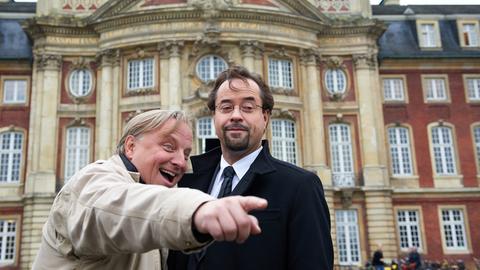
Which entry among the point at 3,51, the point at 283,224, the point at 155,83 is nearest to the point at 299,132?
the point at 155,83

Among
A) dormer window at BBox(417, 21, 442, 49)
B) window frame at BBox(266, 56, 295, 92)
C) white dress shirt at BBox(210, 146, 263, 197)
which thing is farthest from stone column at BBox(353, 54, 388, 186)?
white dress shirt at BBox(210, 146, 263, 197)

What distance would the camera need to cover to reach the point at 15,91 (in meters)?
26.2

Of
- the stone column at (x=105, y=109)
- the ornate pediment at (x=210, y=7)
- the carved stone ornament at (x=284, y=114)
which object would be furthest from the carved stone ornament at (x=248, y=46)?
the stone column at (x=105, y=109)

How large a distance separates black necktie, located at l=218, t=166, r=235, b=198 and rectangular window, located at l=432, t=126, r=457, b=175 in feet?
84.3

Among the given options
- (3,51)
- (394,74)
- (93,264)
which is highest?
(3,51)

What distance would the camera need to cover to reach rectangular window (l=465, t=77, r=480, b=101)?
27.9 metres

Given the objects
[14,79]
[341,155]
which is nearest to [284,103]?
[341,155]

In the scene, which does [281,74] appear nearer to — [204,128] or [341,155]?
[204,128]

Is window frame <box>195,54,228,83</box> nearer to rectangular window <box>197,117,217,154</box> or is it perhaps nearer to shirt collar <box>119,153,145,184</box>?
rectangular window <box>197,117,217,154</box>

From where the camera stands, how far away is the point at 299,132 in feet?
79.5

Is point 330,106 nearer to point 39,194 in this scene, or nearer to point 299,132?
point 299,132

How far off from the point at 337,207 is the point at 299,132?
4124 millimetres

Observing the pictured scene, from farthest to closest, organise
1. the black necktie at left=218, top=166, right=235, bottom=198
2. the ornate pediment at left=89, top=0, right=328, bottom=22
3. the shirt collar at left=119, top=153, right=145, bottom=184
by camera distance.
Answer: the ornate pediment at left=89, top=0, right=328, bottom=22 → the black necktie at left=218, top=166, right=235, bottom=198 → the shirt collar at left=119, top=153, right=145, bottom=184

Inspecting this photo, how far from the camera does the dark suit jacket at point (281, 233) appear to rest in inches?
103
